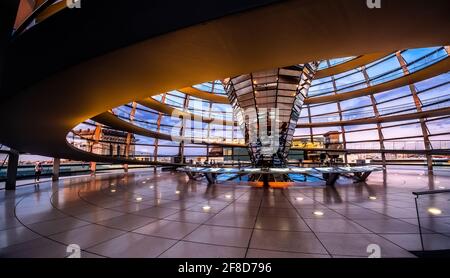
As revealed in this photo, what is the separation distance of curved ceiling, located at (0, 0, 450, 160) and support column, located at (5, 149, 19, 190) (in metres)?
8.91

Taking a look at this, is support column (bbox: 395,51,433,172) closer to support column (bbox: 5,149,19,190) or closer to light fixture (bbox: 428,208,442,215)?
light fixture (bbox: 428,208,442,215)

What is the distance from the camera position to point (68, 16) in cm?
223

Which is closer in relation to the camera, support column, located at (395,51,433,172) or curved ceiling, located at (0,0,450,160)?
curved ceiling, located at (0,0,450,160)

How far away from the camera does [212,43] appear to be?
2473 mm

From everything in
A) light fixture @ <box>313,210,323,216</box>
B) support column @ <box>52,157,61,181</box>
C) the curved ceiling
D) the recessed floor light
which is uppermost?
the curved ceiling

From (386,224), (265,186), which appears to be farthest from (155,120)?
(386,224)

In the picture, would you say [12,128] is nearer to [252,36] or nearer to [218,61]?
[218,61]

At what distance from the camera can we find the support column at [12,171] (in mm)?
9201

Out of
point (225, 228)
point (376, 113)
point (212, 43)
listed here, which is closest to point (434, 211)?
point (225, 228)

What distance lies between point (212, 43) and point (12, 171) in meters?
13.4

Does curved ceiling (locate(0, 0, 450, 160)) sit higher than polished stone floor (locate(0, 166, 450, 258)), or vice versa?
curved ceiling (locate(0, 0, 450, 160))

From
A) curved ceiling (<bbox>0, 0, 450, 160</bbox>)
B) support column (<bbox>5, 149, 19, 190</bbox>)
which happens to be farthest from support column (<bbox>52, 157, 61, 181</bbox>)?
curved ceiling (<bbox>0, 0, 450, 160</bbox>)

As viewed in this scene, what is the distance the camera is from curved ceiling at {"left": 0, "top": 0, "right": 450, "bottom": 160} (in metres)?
2.02

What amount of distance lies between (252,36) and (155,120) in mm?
24824
